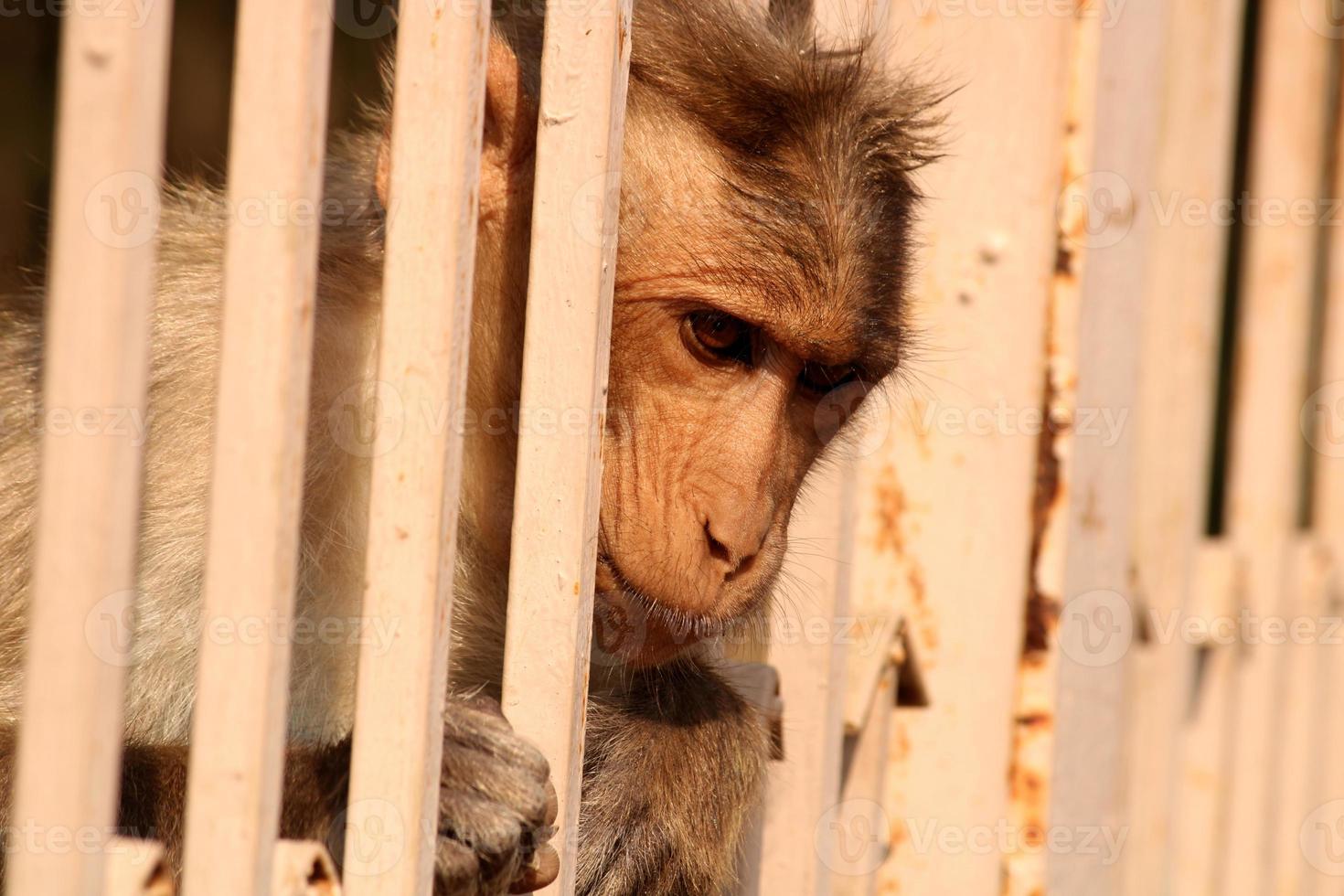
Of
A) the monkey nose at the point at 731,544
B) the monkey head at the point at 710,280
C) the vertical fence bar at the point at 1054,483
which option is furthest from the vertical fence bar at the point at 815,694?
the vertical fence bar at the point at 1054,483

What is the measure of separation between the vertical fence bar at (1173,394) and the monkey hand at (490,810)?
6.73ft

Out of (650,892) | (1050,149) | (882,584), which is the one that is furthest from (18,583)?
(1050,149)

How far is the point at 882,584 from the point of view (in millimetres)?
2709

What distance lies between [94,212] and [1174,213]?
2.89 metres

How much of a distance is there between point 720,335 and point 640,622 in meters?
0.44

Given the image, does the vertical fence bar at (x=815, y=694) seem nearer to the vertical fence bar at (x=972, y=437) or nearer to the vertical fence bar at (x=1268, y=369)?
the vertical fence bar at (x=972, y=437)

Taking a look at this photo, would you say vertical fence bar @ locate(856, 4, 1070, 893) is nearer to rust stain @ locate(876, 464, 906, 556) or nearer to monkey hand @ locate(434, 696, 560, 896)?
rust stain @ locate(876, 464, 906, 556)

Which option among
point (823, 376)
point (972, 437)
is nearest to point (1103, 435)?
point (972, 437)

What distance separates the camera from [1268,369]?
4.23m

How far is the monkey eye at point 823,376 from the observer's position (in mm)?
2266

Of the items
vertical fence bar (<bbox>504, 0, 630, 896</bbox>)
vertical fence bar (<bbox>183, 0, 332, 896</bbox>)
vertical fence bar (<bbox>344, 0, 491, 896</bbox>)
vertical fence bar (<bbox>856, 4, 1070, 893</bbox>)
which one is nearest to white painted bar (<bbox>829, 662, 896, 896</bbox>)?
vertical fence bar (<bbox>856, 4, 1070, 893</bbox>)

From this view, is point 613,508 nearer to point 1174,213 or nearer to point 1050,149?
point 1050,149

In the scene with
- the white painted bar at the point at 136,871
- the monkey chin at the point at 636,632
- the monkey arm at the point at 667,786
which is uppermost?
the monkey chin at the point at 636,632

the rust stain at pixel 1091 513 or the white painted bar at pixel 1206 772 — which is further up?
the rust stain at pixel 1091 513
